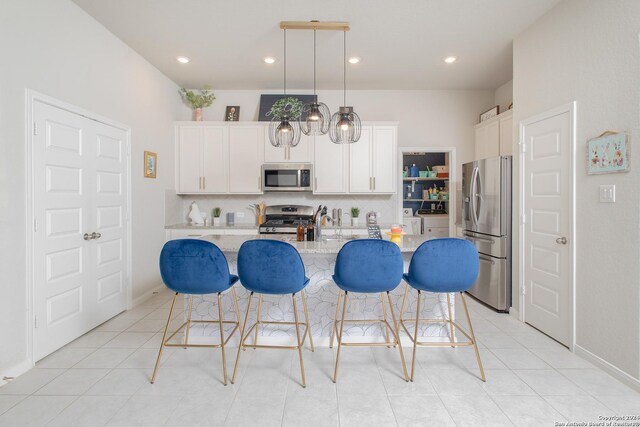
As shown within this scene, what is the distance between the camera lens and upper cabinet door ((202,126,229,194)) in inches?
191

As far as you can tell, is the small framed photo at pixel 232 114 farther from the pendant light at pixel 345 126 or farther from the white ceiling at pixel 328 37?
the pendant light at pixel 345 126

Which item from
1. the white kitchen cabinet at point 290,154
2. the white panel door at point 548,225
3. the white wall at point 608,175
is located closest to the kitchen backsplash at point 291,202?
the white kitchen cabinet at point 290,154

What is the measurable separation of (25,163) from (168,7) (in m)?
1.68

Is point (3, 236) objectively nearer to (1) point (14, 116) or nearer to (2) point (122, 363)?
(1) point (14, 116)

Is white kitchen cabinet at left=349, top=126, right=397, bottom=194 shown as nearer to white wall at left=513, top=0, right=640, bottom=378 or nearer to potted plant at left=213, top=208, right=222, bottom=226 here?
potted plant at left=213, top=208, right=222, bottom=226

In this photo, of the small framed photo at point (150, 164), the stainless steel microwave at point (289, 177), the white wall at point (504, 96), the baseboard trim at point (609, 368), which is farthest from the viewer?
the stainless steel microwave at point (289, 177)

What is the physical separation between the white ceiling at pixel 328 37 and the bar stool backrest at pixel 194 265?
2.05 metres

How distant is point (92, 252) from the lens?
3158 mm

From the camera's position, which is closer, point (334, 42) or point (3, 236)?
point (3, 236)

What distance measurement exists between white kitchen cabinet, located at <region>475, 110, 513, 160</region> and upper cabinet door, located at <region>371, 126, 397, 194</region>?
1.25 metres

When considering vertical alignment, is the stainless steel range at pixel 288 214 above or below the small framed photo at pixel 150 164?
below

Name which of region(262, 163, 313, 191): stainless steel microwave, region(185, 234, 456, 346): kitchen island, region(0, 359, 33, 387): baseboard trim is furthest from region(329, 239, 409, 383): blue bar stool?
region(262, 163, 313, 191): stainless steel microwave

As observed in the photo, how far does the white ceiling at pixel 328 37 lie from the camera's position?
292 cm

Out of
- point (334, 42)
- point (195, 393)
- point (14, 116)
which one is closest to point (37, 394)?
point (195, 393)
